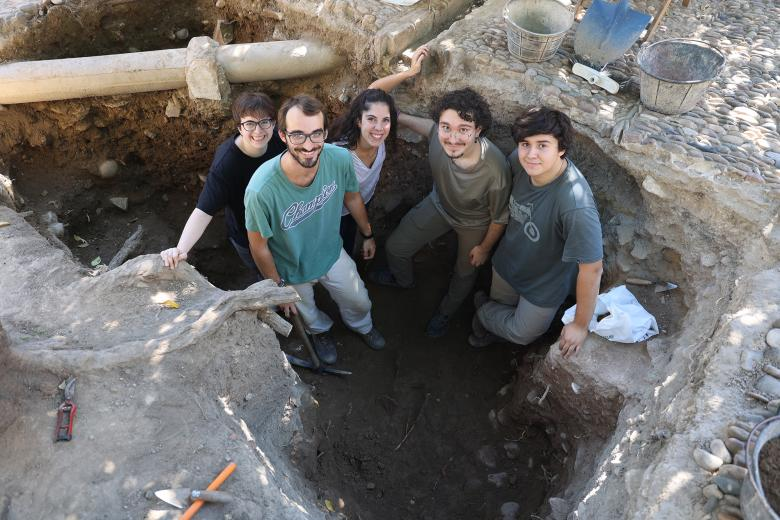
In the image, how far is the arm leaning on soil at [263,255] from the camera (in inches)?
142

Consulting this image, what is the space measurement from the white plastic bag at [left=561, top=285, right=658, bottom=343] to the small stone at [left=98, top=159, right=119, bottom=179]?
4.41 m

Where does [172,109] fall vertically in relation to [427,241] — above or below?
above

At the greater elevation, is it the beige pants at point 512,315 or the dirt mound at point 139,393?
the dirt mound at point 139,393

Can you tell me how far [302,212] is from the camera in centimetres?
364

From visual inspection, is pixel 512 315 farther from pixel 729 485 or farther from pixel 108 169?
pixel 108 169

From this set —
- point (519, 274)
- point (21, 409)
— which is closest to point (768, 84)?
point (519, 274)

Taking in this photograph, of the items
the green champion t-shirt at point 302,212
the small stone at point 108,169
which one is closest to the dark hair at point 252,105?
the green champion t-shirt at point 302,212

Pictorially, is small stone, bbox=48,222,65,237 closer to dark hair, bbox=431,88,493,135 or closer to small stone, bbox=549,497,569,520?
dark hair, bbox=431,88,493,135

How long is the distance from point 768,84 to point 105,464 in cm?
500

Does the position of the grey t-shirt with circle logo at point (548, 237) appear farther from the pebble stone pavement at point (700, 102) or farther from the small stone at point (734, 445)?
the small stone at point (734, 445)

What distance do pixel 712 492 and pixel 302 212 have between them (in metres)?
2.53

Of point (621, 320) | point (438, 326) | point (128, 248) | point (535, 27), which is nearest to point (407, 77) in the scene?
point (535, 27)

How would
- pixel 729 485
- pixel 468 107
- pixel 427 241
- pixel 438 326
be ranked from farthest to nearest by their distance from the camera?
1. pixel 438 326
2. pixel 427 241
3. pixel 468 107
4. pixel 729 485

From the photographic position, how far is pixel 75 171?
560 centimetres
